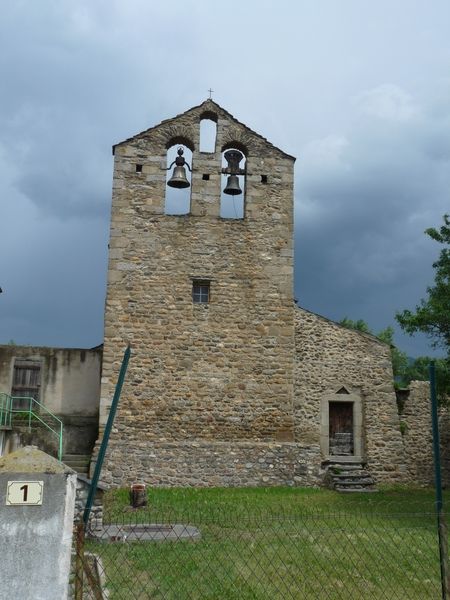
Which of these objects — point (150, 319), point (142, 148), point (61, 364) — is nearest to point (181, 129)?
point (142, 148)

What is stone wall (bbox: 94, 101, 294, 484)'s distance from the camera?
51.5 ft

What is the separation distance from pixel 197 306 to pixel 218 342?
1076 millimetres

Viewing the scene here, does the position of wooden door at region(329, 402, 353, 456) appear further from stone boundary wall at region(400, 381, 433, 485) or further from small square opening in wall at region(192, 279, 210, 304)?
small square opening in wall at region(192, 279, 210, 304)

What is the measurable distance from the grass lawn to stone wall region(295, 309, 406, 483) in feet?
19.0

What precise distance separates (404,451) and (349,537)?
9.65m

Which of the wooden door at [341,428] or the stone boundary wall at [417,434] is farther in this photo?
the stone boundary wall at [417,434]

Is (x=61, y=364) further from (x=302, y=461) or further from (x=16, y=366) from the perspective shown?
(x=302, y=461)

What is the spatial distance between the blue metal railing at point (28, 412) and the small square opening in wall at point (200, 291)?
179 inches

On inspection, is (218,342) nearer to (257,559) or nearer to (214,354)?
(214,354)

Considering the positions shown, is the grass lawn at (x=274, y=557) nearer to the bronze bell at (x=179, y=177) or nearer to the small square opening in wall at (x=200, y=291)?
the small square opening in wall at (x=200, y=291)

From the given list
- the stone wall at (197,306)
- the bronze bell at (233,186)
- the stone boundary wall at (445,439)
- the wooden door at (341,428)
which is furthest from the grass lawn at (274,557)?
the bronze bell at (233,186)

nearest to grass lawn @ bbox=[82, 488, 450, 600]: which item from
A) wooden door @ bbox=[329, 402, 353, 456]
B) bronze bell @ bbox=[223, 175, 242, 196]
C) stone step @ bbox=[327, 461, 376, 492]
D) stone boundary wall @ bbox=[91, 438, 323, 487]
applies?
stone boundary wall @ bbox=[91, 438, 323, 487]

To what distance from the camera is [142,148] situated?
1675cm

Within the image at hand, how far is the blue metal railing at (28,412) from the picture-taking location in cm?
1511
